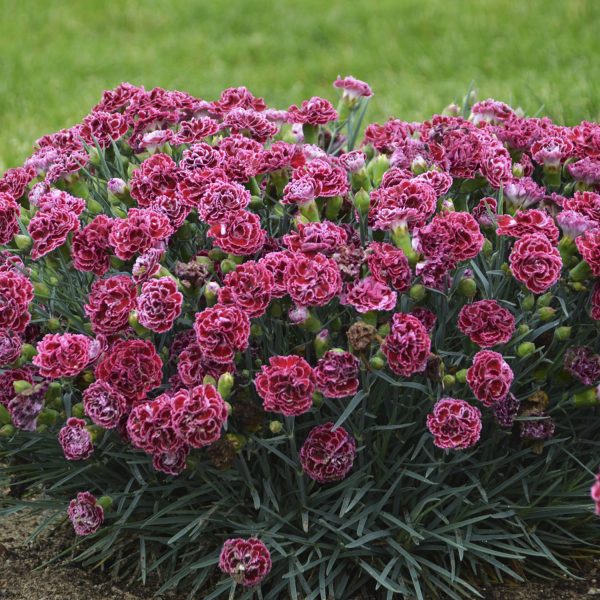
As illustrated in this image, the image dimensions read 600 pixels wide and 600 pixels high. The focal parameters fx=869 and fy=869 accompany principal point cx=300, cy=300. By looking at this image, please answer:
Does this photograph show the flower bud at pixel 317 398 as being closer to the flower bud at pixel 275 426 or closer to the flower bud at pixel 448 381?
the flower bud at pixel 275 426

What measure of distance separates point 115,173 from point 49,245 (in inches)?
28.2

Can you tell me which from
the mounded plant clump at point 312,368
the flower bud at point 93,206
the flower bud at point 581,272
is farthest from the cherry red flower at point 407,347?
the flower bud at point 93,206

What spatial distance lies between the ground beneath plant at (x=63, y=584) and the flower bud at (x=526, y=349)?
0.68 metres

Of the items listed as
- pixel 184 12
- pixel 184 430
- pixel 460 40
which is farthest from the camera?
pixel 184 12

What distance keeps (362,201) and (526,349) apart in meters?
0.57

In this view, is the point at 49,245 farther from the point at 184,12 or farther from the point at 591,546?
the point at 184,12

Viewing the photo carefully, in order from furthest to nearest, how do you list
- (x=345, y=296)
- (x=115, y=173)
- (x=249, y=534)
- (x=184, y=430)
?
(x=115, y=173)
(x=249, y=534)
(x=345, y=296)
(x=184, y=430)

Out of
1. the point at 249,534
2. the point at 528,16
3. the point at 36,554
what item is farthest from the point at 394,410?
the point at 528,16

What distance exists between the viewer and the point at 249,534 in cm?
229

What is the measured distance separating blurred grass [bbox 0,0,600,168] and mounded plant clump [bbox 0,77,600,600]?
3124 millimetres

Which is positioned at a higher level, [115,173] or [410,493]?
[115,173]

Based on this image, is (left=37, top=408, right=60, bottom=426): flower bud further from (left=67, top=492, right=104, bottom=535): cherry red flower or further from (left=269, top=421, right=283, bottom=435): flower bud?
(left=269, top=421, right=283, bottom=435): flower bud

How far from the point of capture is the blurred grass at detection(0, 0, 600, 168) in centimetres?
617

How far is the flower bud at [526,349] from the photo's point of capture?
2.13m
